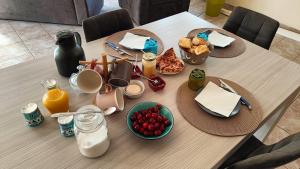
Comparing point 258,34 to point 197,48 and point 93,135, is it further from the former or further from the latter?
point 93,135

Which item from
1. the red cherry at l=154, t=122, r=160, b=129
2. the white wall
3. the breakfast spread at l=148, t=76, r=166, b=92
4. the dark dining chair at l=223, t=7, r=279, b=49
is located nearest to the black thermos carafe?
the breakfast spread at l=148, t=76, r=166, b=92

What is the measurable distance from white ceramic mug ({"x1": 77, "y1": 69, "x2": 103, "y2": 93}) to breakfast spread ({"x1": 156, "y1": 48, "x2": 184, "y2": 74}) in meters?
0.34

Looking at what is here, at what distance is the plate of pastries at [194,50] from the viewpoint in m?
1.13

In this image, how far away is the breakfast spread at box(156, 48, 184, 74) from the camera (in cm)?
111

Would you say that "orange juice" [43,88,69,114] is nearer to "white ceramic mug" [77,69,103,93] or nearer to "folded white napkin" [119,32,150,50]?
"white ceramic mug" [77,69,103,93]

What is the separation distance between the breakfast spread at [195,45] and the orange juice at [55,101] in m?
0.63

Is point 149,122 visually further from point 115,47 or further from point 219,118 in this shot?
point 115,47

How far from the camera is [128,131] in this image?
2.77 feet

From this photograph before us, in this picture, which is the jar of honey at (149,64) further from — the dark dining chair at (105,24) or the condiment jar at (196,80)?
the dark dining chair at (105,24)

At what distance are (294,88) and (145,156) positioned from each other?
0.79 m

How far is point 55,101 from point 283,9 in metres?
3.10

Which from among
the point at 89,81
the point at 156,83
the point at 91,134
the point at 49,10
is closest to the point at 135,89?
the point at 156,83

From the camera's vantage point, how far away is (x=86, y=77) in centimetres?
88

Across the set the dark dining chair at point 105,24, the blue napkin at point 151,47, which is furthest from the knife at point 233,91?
the dark dining chair at point 105,24
